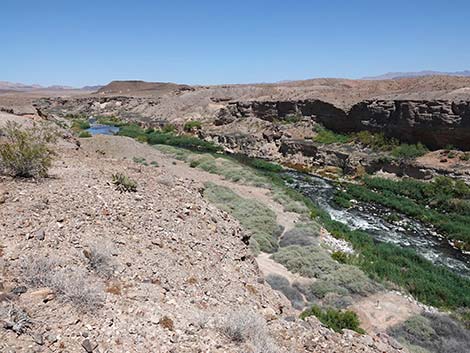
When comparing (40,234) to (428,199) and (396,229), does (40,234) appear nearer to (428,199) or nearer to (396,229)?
(396,229)

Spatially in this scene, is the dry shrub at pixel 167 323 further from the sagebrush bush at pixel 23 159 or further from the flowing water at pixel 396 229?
the flowing water at pixel 396 229

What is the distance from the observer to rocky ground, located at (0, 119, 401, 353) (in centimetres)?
556

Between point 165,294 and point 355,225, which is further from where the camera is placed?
point 355,225

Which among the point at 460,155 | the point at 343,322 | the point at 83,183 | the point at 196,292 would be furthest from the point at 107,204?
the point at 460,155

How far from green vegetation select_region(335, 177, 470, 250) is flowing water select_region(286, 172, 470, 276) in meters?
0.58

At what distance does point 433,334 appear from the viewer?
10.9m

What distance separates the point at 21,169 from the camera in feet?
34.1

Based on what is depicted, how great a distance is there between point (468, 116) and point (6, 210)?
30.8 m

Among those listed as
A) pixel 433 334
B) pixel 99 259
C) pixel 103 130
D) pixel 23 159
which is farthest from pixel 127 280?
pixel 103 130

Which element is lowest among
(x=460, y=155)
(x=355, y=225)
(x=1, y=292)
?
(x=355, y=225)

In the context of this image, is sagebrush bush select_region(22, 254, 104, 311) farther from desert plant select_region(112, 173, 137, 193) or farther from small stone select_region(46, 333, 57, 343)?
desert plant select_region(112, 173, 137, 193)

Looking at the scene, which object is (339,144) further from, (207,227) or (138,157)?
(207,227)

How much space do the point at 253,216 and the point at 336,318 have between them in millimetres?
8159

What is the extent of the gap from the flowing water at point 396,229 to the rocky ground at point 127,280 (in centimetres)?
911
